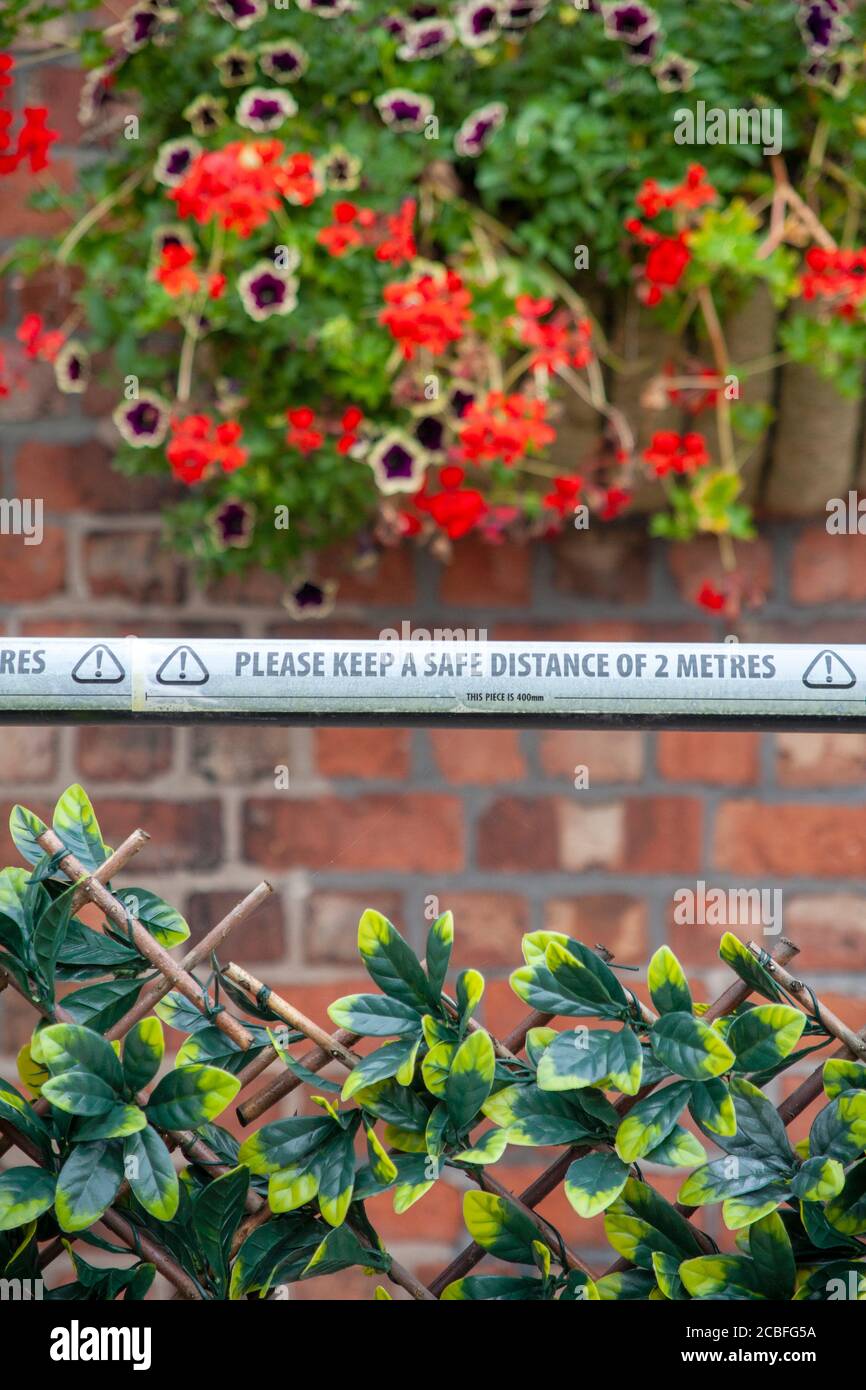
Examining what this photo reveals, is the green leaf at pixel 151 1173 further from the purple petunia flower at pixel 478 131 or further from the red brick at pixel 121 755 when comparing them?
the purple petunia flower at pixel 478 131

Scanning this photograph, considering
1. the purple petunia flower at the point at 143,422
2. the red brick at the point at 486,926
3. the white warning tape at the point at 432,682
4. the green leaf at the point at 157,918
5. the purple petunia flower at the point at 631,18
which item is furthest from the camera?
the red brick at the point at 486,926

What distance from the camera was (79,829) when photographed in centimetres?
73

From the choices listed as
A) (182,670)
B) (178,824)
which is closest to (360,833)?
(178,824)

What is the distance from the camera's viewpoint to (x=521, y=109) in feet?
4.71

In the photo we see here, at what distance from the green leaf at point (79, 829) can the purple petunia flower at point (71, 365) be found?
0.96m

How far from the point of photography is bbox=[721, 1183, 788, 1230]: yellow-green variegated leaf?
65 cm

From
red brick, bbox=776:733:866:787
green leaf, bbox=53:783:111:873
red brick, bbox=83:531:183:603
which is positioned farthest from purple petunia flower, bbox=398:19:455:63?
green leaf, bbox=53:783:111:873

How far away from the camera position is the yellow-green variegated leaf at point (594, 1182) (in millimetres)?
642

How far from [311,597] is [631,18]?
726 mm

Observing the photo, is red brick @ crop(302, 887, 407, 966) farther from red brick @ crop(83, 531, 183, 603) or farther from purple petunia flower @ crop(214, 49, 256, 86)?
purple petunia flower @ crop(214, 49, 256, 86)

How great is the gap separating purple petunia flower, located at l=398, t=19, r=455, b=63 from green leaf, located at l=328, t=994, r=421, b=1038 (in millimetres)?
1107

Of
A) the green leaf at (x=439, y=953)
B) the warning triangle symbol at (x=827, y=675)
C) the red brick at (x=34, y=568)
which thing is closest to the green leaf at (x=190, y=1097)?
the green leaf at (x=439, y=953)

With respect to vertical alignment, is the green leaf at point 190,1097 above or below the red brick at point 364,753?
below

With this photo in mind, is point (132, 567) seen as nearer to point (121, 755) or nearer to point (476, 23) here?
point (121, 755)
